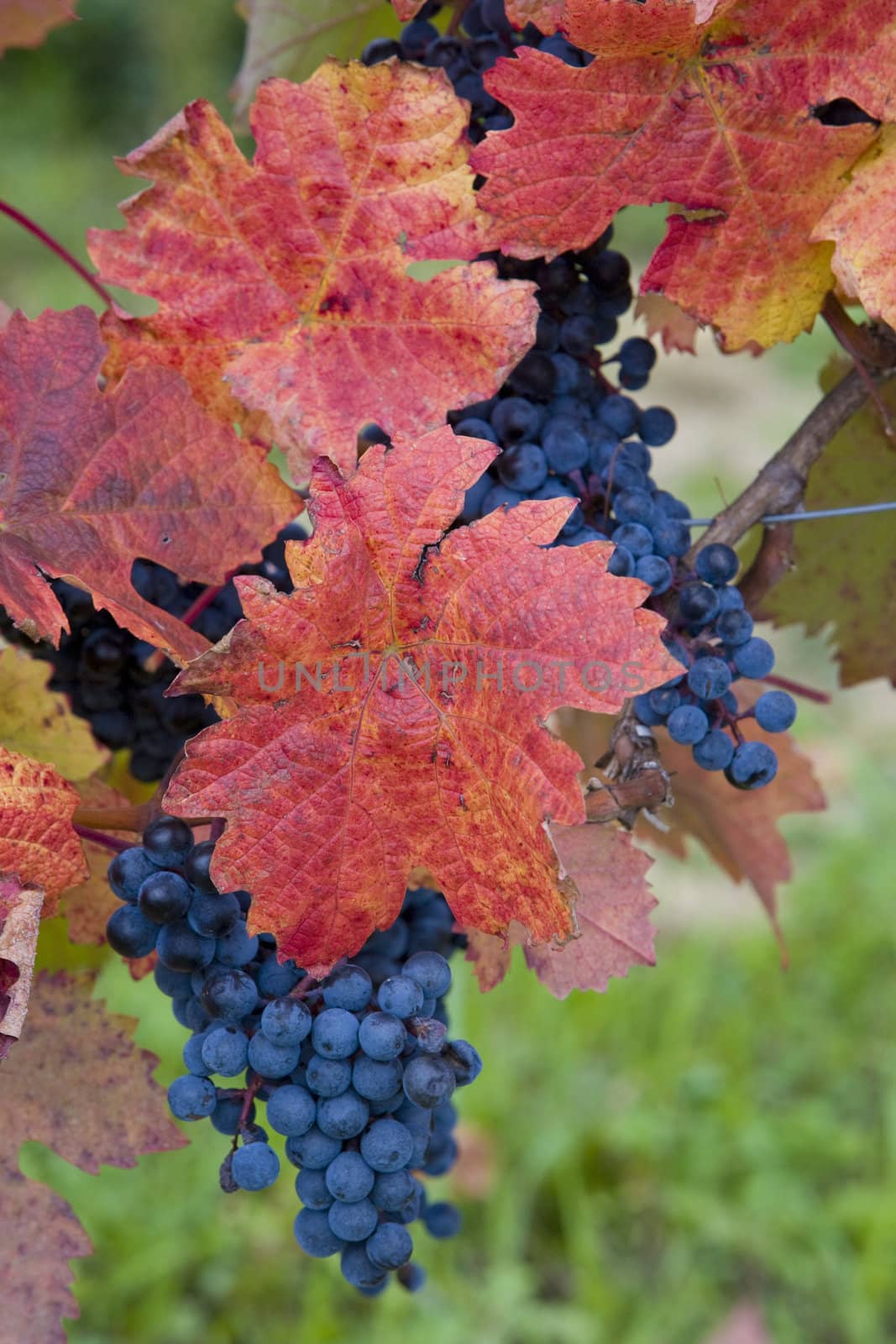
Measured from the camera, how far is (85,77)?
6.30 meters

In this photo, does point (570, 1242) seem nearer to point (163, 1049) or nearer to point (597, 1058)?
point (597, 1058)

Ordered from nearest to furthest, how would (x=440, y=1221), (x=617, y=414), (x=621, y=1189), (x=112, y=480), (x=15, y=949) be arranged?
(x=15, y=949), (x=112, y=480), (x=617, y=414), (x=440, y=1221), (x=621, y=1189)

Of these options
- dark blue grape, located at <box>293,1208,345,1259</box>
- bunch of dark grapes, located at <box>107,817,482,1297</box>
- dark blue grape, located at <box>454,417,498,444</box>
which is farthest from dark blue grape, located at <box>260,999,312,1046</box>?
dark blue grape, located at <box>454,417,498,444</box>

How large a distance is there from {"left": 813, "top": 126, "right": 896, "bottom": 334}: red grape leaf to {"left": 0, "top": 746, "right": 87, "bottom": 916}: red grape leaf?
18.4 inches

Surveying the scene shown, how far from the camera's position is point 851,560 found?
2.96ft

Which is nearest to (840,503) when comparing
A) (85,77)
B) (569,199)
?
(569,199)

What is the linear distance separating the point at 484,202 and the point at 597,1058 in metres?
2.17

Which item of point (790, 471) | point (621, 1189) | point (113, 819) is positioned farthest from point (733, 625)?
point (621, 1189)

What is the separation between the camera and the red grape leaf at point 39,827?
0.57 m

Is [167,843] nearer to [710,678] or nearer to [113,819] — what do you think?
[113,819]

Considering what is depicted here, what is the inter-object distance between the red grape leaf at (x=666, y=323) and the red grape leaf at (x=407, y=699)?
0.36 m

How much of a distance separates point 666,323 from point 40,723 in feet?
1.69

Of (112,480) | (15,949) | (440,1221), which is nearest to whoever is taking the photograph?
(15,949)

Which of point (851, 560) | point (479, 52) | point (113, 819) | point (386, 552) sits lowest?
point (851, 560)
